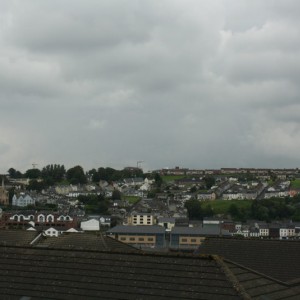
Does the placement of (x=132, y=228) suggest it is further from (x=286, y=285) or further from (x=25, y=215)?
(x=286, y=285)

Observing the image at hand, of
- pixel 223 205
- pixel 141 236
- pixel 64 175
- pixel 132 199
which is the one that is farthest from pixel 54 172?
pixel 141 236

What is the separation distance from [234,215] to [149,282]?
336 ft

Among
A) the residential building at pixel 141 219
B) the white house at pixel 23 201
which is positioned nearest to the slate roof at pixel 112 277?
the residential building at pixel 141 219

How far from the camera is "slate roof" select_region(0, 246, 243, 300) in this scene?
11.0 metres

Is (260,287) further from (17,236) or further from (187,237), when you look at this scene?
(187,237)

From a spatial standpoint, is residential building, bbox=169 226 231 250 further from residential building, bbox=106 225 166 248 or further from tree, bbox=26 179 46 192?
tree, bbox=26 179 46 192

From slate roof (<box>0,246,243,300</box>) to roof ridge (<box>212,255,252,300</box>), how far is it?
5 cm

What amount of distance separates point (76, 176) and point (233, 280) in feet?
494

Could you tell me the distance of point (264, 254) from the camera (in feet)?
68.6

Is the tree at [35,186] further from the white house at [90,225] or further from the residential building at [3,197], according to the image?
the white house at [90,225]

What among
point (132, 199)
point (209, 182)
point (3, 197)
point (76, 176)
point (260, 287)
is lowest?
point (132, 199)

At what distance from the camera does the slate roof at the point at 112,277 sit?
11047 mm

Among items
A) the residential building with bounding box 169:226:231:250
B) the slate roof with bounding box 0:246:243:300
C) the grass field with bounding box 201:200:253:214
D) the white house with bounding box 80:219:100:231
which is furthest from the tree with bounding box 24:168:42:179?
the slate roof with bounding box 0:246:243:300

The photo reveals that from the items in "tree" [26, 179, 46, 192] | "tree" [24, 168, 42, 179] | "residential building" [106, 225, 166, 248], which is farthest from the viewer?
"tree" [24, 168, 42, 179]
